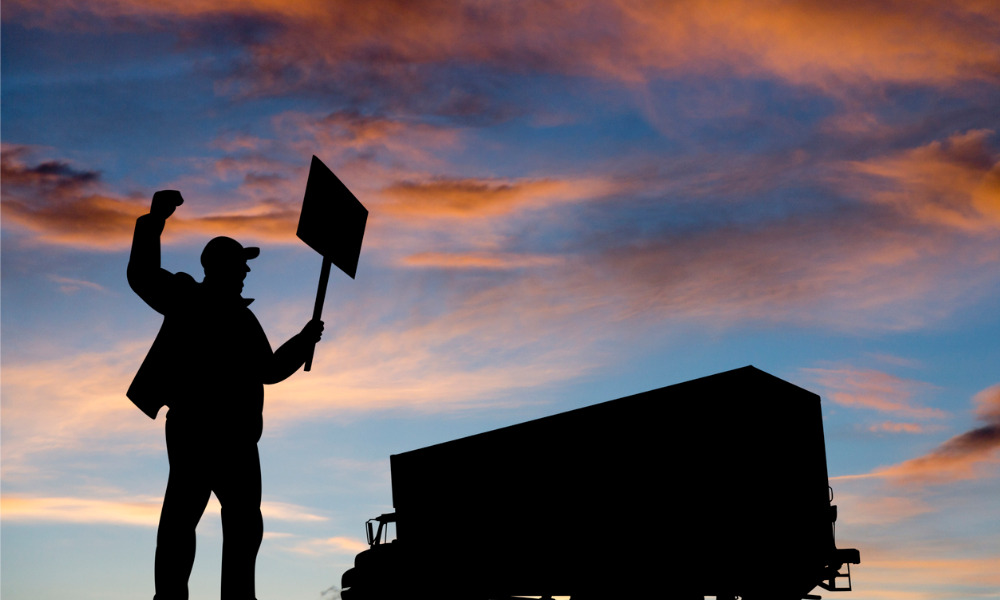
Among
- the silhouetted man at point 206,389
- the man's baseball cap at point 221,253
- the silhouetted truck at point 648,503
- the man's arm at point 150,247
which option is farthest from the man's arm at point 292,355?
the silhouetted truck at point 648,503

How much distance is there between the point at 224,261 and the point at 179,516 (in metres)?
1.38

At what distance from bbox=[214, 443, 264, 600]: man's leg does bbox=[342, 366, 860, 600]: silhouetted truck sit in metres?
9.68

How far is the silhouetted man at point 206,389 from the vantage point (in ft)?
15.4

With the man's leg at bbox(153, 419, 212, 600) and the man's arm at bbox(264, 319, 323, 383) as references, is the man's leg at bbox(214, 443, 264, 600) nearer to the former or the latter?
the man's leg at bbox(153, 419, 212, 600)

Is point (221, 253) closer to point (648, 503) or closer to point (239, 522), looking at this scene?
point (239, 522)

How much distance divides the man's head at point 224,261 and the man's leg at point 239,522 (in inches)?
36.7

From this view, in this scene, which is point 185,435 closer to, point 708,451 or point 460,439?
point 708,451

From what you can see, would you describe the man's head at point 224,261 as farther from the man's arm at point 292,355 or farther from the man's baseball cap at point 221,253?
the man's arm at point 292,355

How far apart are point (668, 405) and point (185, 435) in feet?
33.1

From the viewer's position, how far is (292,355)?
5016 millimetres

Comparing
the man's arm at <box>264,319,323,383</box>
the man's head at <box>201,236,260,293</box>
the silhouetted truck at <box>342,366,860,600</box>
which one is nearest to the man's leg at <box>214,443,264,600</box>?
the man's arm at <box>264,319,323,383</box>

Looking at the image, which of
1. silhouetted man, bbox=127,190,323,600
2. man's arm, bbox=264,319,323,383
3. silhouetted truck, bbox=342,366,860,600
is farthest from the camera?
silhouetted truck, bbox=342,366,860,600

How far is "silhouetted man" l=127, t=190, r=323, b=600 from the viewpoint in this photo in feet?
15.4

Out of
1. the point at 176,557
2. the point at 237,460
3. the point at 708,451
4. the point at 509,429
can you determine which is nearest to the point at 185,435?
the point at 237,460
